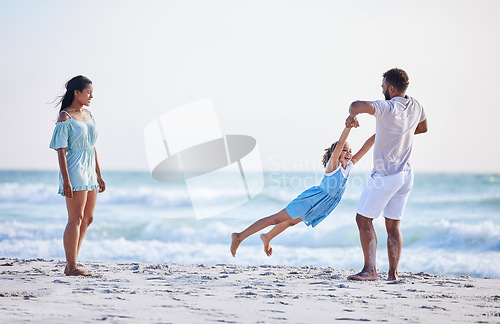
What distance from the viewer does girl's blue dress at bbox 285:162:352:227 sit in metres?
4.55

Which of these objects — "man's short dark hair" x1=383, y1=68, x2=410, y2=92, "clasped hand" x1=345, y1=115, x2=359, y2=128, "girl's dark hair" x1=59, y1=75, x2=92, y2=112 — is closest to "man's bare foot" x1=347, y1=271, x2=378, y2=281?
"clasped hand" x1=345, y1=115, x2=359, y2=128

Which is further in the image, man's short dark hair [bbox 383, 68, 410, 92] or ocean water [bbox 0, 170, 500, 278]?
ocean water [bbox 0, 170, 500, 278]

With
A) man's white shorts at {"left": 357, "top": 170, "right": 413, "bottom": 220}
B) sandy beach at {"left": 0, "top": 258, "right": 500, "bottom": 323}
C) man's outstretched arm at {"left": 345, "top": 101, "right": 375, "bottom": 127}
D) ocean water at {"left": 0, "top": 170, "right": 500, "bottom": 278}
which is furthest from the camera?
ocean water at {"left": 0, "top": 170, "right": 500, "bottom": 278}

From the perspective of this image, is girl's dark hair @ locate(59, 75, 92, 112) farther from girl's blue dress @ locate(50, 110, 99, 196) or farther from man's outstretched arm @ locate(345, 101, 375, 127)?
man's outstretched arm @ locate(345, 101, 375, 127)

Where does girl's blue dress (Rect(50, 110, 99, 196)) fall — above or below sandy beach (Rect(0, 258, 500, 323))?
above

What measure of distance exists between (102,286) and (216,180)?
17626 millimetres

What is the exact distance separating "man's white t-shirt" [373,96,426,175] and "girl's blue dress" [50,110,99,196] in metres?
2.23

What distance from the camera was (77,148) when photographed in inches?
172

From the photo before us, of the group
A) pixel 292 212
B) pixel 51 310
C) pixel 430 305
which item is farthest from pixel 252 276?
pixel 51 310

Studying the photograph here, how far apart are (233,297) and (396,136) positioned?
176 centimetres

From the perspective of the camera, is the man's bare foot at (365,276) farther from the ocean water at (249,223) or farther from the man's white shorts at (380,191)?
the ocean water at (249,223)

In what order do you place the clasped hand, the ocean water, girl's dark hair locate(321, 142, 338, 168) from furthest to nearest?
the ocean water < girl's dark hair locate(321, 142, 338, 168) < the clasped hand

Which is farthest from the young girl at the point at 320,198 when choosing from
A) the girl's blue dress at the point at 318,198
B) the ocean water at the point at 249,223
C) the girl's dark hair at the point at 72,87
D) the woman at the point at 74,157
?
the ocean water at the point at 249,223

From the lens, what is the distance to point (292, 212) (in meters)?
4.55
